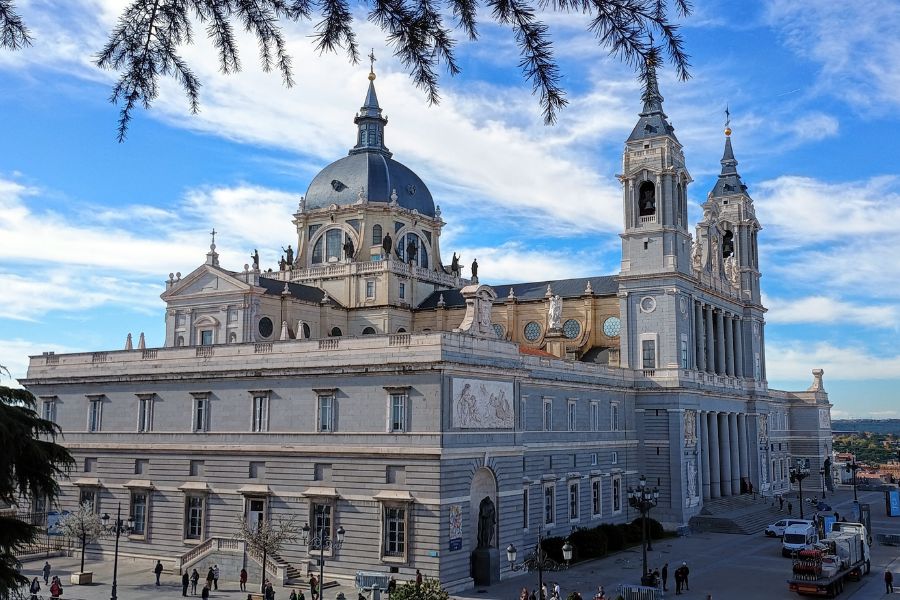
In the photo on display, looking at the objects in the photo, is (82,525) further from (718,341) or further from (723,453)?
(718,341)

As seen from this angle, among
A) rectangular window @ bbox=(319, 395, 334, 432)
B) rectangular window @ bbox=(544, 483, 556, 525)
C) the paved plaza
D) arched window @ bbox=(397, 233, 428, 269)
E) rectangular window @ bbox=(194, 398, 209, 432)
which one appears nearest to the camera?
the paved plaza

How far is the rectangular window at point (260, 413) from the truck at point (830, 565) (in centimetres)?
2534

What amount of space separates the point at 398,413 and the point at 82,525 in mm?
17559

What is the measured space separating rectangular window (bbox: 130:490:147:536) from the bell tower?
3653 cm

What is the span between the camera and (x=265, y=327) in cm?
6406

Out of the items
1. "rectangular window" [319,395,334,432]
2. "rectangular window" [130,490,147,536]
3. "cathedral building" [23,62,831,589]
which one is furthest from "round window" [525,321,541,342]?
"rectangular window" [130,490,147,536]

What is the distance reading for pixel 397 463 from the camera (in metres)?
39.8

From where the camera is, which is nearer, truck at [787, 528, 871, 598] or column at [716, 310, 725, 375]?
truck at [787, 528, 871, 598]

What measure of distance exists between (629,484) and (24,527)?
48.5 m

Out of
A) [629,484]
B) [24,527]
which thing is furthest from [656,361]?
[24,527]

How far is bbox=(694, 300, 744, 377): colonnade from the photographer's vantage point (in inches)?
2753

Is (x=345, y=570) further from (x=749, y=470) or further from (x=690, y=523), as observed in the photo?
(x=749, y=470)

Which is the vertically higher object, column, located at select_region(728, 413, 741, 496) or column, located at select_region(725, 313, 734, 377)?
column, located at select_region(725, 313, 734, 377)

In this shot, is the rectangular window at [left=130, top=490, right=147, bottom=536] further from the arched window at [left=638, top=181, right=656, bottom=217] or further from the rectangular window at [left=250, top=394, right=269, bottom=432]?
the arched window at [left=638, top=181, right=656, bottom=217]
